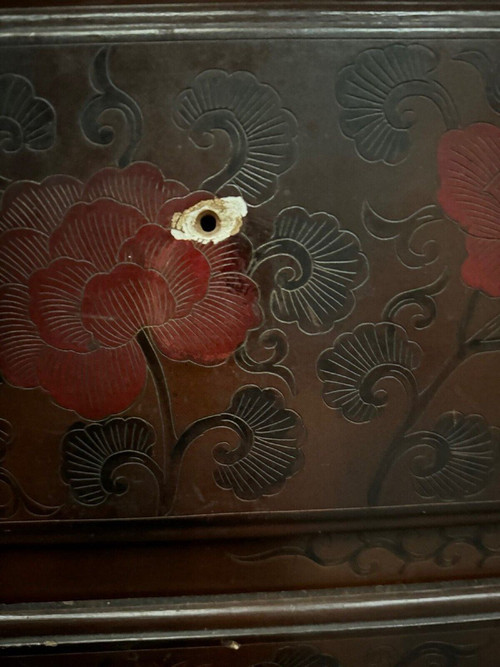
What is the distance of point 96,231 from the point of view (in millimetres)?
670

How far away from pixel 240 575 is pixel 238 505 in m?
0.08

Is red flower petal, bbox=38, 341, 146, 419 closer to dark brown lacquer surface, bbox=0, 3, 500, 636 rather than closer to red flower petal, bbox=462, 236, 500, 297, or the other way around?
A: dark brown lacquer surface, bbox=0, 3, 500, 636

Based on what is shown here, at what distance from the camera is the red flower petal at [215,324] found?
0.68m

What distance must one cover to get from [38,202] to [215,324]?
224 mm

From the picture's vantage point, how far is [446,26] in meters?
0.68

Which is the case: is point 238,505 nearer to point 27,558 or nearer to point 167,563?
point 167,563

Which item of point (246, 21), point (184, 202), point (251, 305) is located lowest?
point (251, 305)

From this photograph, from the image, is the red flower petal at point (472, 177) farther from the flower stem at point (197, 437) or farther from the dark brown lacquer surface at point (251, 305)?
the flower stem at point (197, 437)

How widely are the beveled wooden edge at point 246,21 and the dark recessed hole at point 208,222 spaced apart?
184 millimetres

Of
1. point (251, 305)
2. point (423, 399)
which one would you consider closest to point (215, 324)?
point (251, 305)

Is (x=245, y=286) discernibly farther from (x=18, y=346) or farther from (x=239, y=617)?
(x=239, y=617)

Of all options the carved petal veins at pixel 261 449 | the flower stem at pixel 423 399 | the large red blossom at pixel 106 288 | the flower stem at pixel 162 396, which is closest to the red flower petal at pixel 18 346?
the large red blossom at pixel 106 288

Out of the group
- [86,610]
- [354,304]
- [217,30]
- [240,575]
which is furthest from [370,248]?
[86,610]

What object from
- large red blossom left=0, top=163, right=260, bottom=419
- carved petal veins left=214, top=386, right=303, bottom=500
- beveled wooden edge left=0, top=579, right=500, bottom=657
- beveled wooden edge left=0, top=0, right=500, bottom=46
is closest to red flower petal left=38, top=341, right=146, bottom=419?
large red blossom left=0, top=163, right=260, bottom=419
